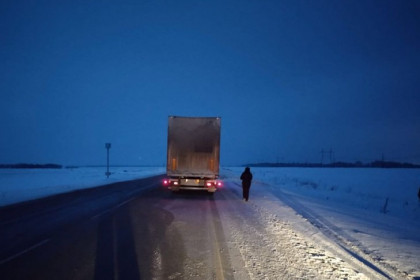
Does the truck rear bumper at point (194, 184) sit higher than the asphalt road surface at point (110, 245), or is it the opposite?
the truck rear bumper at point (194, 184)

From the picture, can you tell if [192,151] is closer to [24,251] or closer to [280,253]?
[280,253]

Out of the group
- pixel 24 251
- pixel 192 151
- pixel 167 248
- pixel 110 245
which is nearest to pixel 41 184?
pixel 192 151

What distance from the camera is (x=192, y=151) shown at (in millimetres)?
16672

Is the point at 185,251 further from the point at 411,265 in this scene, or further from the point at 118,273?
the point at 411,265

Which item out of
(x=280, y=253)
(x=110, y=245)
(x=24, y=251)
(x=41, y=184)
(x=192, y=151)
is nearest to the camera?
(x=24, y=251)

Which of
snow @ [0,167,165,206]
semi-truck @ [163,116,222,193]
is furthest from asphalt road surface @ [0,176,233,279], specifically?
snow @ [0,167,165,206]

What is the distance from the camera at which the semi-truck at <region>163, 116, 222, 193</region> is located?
1644 centimetres

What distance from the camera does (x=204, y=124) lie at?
1658 cm

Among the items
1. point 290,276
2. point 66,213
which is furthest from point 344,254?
point 66,213

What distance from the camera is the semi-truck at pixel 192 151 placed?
16.4 meters

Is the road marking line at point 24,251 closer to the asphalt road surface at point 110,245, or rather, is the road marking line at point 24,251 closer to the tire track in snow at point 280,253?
the asphalt road surface at point 110,245

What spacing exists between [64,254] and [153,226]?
306 cm

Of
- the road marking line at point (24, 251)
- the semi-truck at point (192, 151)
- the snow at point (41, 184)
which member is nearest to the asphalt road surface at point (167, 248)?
the road marking line at point (24, 251)

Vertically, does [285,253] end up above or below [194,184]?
below
